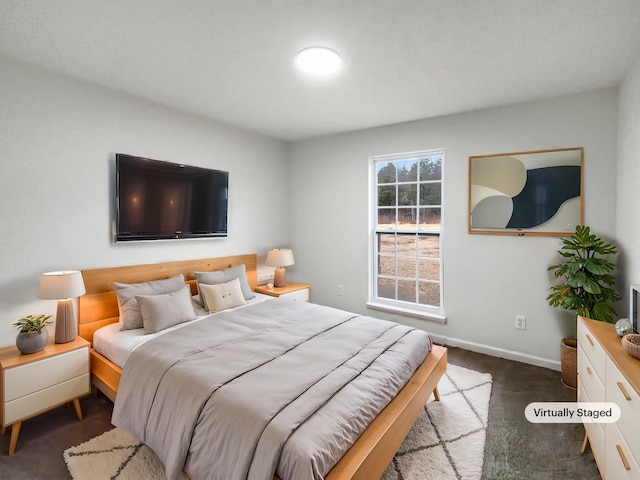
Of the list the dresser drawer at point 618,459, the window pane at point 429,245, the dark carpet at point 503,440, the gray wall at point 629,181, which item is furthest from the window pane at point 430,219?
the dresser drawer at point 618,459

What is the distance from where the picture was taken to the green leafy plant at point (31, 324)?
7.08 ft

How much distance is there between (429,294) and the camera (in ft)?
12.3

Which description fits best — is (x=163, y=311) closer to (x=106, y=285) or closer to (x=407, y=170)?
(x=106, y=285)

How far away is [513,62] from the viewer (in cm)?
226

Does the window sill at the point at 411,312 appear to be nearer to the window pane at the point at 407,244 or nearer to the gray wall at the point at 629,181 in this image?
the window pane at the point at 407,244

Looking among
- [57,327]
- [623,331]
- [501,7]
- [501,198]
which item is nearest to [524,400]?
[623,331]

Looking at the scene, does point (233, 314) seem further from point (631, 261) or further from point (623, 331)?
point (631, 261)

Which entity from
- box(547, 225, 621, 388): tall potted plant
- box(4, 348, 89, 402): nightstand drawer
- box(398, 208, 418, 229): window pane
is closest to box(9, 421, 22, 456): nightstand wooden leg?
box(4, 348, 89, 402): nightstand drawer

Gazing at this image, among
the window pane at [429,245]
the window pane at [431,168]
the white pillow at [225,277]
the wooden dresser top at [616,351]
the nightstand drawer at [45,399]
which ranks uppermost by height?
the window pane at [431,168]

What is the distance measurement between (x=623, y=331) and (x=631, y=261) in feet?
2.82

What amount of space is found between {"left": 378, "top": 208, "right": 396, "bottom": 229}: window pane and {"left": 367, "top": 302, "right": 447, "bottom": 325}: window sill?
102 cm

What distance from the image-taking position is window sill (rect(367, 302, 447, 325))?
11.7ft

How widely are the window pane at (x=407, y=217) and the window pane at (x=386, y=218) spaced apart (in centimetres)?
8

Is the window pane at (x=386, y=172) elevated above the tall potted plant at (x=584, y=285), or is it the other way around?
the window pane at (x=386, y=172)
